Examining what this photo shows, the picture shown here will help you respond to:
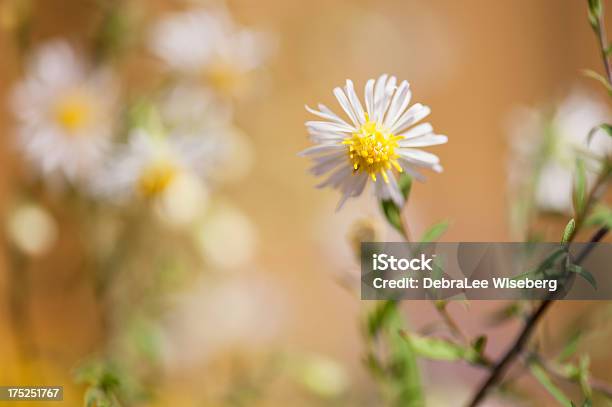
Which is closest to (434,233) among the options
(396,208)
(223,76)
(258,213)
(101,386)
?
(396,208)

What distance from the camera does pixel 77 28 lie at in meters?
0.52

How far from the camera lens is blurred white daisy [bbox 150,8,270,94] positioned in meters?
0.41

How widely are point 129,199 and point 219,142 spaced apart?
74mm

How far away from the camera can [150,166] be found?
1.15 feet

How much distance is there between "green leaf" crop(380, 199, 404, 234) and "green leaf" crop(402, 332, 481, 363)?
0.16ft

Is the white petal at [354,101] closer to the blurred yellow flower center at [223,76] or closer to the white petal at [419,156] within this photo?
the white petal at [419,156]

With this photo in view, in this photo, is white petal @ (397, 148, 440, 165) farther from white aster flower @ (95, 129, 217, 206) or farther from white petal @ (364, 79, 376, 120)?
white aster flower @ (95, 129, 217, 206)

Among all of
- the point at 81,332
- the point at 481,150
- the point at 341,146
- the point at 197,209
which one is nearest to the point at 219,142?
the point at 197,209

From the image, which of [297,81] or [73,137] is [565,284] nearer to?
[73,137]

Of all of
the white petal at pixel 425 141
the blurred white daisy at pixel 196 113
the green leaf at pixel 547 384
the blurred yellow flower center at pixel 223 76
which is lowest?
the green leaf at pixel 547 384

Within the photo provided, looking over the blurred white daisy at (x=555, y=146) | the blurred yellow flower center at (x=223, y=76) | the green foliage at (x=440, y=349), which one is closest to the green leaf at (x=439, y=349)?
the green foliage at (x=440, y=349)

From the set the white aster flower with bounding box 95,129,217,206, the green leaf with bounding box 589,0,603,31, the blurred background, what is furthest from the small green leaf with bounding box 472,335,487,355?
the white aster flower with bounding box 95,129,217,206

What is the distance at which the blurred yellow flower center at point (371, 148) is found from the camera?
0.19 meters

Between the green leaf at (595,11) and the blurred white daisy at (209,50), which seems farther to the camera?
the blurred white daisy at (209,50)
